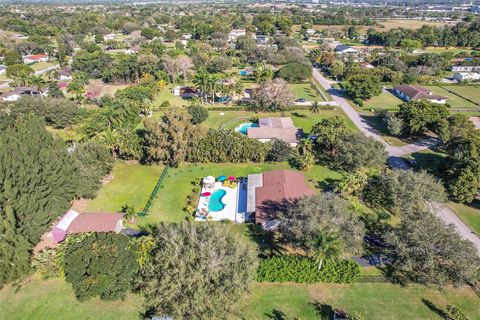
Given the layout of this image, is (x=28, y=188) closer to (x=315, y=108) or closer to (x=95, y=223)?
(x=95, y=223)

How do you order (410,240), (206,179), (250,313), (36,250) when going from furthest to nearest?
(206,179)
(36,250)
(410,240)
(250,313)

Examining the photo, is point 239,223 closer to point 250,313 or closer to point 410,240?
point 250,313

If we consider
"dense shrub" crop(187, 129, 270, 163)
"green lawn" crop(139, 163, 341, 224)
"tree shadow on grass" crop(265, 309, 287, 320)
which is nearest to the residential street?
"green lawn" crop(139, 163, 341, 224)

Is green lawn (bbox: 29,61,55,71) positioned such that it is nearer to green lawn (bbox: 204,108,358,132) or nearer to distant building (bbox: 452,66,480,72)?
green lawn (bbox: 204,108,358,132)

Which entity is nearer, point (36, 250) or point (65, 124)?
point (36, 250)

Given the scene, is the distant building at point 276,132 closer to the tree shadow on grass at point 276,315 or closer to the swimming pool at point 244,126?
the swimming pool at point 244,126

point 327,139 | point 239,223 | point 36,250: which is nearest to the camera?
point 36,250

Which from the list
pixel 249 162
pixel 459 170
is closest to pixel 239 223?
pixel 249 162
